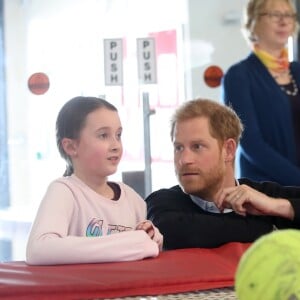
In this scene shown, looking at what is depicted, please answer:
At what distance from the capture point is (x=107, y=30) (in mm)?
2930

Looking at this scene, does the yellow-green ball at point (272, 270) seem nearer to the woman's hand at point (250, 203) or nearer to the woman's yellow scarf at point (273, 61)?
the woman's hand at point (250, 203)

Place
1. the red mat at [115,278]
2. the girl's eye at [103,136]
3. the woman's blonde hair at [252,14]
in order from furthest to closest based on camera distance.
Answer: the woman's blonde hair at [252,14]
the girl's eye at [103,136]
the red mat at [115,278]

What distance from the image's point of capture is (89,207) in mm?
1188

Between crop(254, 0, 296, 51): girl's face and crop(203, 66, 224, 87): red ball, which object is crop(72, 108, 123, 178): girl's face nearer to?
crop(254, 0, 296, 51): girl's face

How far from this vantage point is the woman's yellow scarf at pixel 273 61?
1876mm

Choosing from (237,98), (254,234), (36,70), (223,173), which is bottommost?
(254,234)

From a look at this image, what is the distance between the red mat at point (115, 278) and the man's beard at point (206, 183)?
31cm

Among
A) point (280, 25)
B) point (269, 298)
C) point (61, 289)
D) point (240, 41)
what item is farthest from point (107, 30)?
point (269, 298)

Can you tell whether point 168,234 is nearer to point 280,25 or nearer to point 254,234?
point 254,234

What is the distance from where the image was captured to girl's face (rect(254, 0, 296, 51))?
6.10ft

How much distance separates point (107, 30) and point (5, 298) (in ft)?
7.35

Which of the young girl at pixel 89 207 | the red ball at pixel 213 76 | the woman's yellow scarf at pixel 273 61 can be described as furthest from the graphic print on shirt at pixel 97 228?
the red ball at pixel 213 76

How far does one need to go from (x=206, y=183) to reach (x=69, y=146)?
294mm

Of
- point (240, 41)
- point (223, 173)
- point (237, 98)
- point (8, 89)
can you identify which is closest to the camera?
point (223, 173)
